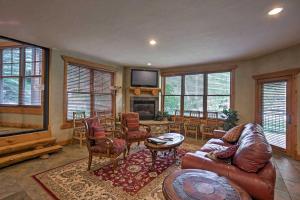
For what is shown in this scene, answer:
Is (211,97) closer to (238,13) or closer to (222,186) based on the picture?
(238,13)

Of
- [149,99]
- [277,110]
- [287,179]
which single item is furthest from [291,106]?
[149,99]

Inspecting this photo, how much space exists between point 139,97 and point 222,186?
5.16m

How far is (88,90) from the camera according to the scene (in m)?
5.35

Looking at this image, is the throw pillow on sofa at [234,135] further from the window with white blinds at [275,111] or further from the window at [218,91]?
the window at [218,91]

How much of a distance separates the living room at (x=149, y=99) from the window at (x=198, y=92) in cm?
4

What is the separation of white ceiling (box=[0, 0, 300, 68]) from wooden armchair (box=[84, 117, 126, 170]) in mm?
1806

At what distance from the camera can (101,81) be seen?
18.9 ft

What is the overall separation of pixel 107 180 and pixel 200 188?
1723mm

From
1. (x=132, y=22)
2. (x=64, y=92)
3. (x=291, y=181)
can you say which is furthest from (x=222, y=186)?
(x=64, y=92)

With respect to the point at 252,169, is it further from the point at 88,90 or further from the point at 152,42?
the point at 88,90

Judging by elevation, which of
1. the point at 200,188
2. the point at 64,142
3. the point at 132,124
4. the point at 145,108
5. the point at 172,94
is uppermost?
the point at 172,94

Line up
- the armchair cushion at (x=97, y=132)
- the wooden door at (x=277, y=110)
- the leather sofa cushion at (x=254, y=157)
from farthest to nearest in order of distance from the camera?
the wooden door at (x=277, y=110)
the armchair cushion at (x=97, y=132)
the leather sofa cushion at (x=254, y=157)

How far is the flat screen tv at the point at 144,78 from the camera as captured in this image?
6.40 m

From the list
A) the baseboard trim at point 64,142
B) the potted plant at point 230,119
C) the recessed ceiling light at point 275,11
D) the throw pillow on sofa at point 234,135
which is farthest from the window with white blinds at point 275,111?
the baseboard trim at point 64,142
